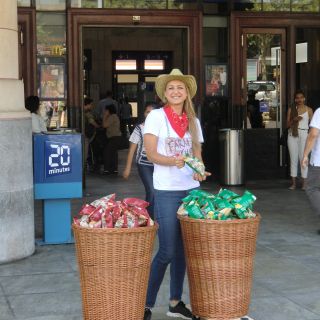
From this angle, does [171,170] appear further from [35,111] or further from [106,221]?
[35,111]

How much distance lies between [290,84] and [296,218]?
4.99 metres

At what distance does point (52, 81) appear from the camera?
12875 mm

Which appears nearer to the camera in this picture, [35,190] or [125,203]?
[125,203]

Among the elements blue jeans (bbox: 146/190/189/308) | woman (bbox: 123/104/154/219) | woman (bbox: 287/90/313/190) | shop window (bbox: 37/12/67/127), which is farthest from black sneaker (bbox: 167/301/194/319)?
shop window (bbox: 37/12/67/127)

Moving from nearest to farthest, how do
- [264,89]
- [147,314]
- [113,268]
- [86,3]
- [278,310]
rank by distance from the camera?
[113,268] → [147,314] → [278,310] → [86,3] → [264,89]

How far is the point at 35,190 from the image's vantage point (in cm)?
788

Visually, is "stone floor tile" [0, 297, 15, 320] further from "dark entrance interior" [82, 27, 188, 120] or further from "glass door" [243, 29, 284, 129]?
"dark entrance interior" [82, 27, 188, 120]

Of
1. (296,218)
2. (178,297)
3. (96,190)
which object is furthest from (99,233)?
(96,190)

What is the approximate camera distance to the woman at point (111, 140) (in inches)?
608

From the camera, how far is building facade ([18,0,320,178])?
12.8 m

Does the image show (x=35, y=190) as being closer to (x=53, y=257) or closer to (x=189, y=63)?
(x=53, y=257)

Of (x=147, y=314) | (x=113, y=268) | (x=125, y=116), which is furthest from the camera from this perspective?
(x=125, y=116)

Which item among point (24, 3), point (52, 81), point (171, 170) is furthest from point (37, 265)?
point (24, 3)

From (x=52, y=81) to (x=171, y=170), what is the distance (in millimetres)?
8151
